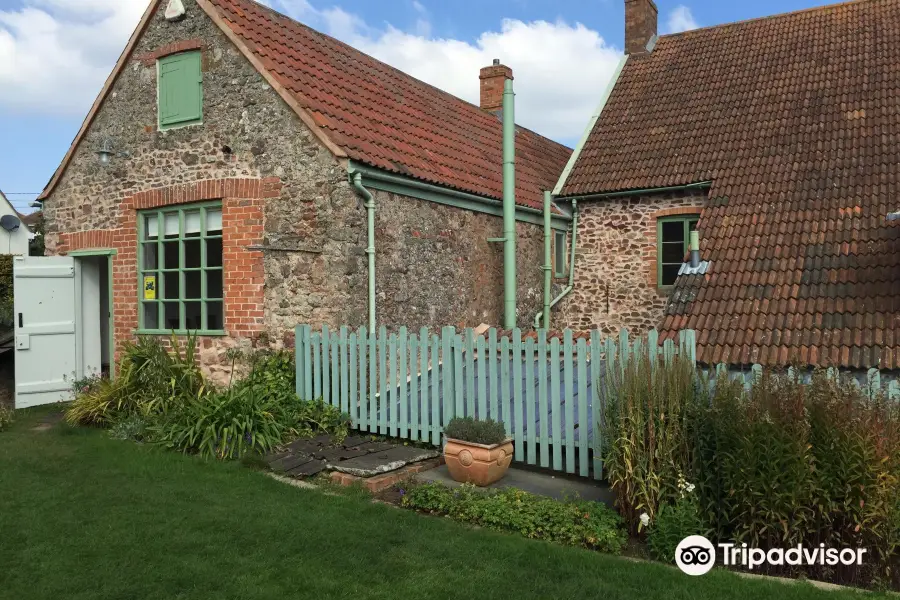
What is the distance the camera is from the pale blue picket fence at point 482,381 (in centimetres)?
671

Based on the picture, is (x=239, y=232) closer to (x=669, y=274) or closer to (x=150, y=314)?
(x=150, y=314)

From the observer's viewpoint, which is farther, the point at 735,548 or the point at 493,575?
the point at 735,548

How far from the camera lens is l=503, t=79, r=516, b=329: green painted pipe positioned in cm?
1112

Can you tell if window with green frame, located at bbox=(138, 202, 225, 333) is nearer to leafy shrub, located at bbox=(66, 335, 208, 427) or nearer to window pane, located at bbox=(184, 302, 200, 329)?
window pane, located at bbox=(184, 302, 200, 329)

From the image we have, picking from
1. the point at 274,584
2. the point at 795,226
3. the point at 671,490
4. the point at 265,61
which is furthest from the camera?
the point at 795,226

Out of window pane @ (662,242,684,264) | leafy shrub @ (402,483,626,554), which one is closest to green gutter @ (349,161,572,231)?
window pane @ (662,242,684,264)

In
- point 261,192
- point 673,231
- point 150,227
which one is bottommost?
point 150,227

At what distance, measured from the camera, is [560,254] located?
1394 cm

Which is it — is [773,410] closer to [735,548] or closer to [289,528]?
[735,548]

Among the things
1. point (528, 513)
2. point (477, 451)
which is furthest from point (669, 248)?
point (528, 513)

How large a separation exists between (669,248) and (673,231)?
32 centimetres

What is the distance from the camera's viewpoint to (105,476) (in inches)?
269

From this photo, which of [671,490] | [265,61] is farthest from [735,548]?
[265,61]

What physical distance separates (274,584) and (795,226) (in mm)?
9110
